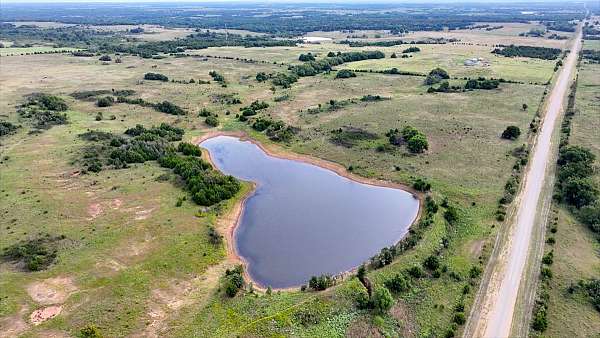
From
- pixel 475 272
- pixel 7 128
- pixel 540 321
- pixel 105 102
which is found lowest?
pixel 540 321

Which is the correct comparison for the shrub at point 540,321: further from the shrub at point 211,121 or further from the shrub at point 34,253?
the shrub at point 211,121

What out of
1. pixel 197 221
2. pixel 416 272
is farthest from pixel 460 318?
pixel 197 221

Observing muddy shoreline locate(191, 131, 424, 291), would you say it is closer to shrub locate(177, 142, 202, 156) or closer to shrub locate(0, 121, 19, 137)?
shrub locate(177, 142, 202, 156)

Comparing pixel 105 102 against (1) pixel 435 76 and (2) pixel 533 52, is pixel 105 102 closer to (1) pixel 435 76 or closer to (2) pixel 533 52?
(1) pixel 435 76

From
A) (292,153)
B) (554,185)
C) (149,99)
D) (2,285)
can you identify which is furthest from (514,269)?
(149,99)

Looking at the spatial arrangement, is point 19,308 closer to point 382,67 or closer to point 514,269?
point 514,269

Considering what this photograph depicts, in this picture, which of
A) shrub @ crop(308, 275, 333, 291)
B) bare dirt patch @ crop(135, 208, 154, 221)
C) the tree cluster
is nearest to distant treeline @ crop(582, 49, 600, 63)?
the tree cluster
